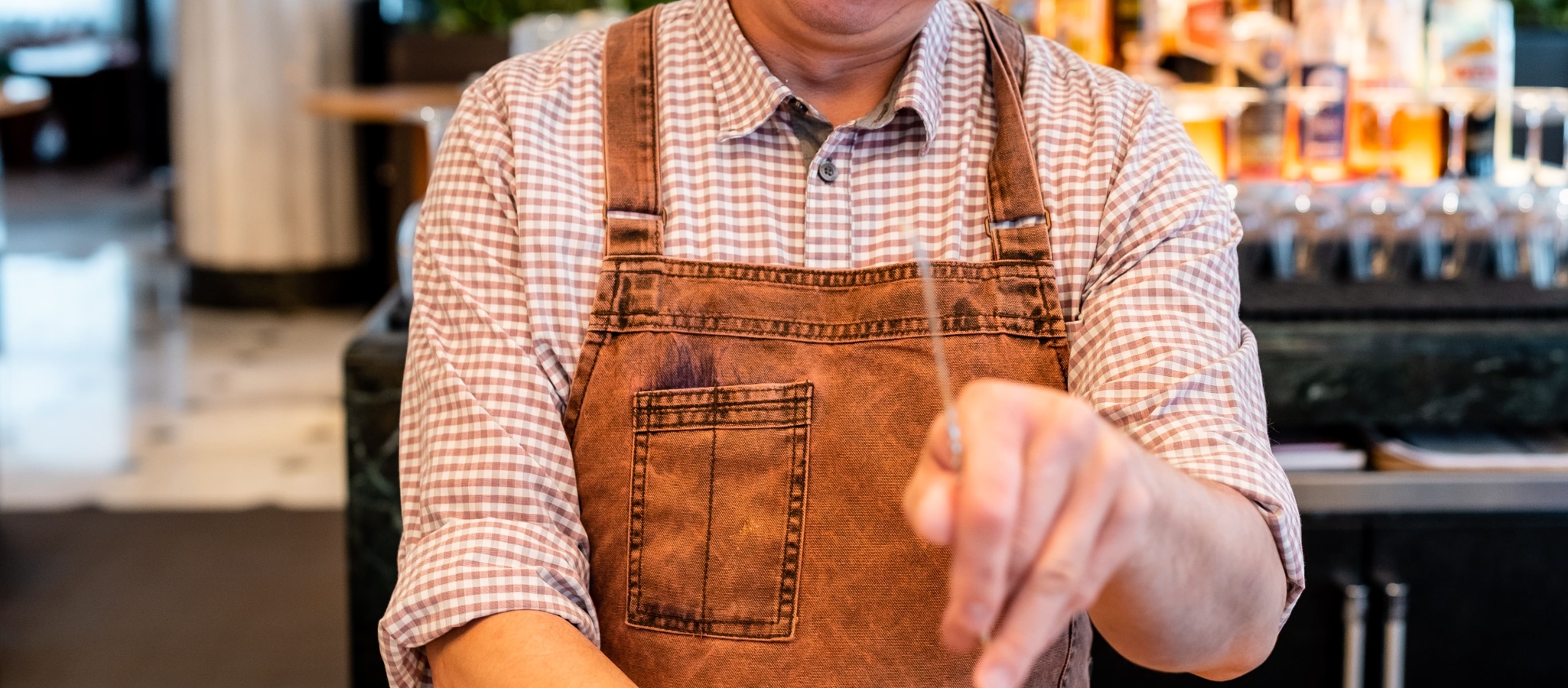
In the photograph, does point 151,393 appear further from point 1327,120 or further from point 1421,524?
point 1421,524

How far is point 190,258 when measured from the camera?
7160 millimetres

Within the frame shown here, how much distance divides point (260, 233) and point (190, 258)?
51cm

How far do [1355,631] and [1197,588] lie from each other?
1196 millimetres

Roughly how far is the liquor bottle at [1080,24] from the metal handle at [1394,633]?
1.03 m

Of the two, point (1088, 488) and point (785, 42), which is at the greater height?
point (785, 42)

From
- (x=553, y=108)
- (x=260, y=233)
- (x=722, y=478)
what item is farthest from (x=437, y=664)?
(x=260, y=233)

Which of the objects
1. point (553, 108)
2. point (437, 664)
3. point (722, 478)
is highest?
point (553, 108)

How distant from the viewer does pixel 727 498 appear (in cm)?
123

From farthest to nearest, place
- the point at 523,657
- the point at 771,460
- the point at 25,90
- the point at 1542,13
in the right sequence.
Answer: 1. the point at 25,90
2. the point at 1542,13
3. the point at 771,460
4. the point at 523,657

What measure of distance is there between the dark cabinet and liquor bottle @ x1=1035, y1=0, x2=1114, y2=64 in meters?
0.94

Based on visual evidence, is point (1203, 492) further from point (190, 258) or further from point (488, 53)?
point (190, 258)

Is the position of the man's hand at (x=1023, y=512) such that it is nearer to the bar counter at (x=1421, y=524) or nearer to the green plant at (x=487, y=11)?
the bar counter at (x=1421, y=524)

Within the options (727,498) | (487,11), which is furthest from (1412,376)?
(487,11)

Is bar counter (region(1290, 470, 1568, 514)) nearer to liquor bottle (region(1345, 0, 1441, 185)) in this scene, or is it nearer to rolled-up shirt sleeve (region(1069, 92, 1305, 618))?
liquor bottle (region(1345, 0, 1441, 185))
